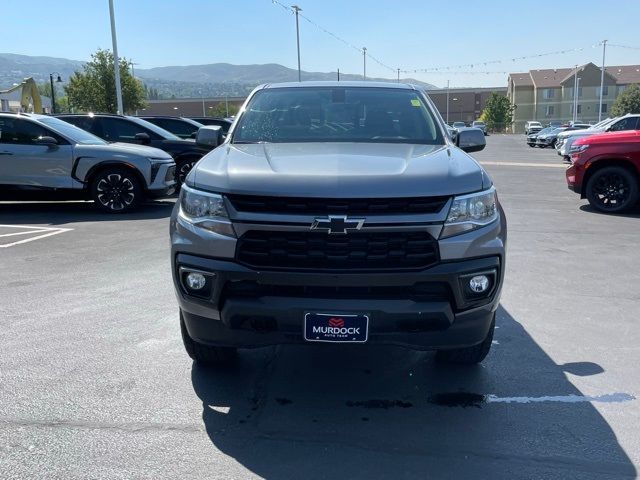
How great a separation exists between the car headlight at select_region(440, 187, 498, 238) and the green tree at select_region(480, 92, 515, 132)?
9184 centimetres

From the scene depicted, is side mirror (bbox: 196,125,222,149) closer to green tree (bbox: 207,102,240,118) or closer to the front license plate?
the front license plate

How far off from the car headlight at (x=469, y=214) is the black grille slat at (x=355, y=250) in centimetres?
14

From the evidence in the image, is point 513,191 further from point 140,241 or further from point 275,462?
point 275,462

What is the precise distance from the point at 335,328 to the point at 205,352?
1103mm

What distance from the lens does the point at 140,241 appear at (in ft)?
26.4

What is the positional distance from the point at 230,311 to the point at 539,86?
4293 inches

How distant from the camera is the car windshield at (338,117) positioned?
4352 millimetres

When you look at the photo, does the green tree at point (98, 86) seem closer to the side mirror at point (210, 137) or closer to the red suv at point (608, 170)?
the red suv at point (608, 170)

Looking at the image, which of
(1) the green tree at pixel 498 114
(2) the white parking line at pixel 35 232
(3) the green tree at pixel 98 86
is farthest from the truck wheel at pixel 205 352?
(1) the green tree at pixel 498 114

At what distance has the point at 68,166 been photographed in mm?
9992

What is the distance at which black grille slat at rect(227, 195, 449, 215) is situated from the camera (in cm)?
302

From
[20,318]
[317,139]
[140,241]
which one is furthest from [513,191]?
[20,318]

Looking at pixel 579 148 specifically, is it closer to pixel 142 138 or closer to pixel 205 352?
pixel 142 138

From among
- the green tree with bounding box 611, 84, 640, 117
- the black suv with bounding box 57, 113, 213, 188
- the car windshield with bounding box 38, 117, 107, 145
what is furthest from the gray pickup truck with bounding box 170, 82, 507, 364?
the green tree with bounding box 611, 84, 640, 117
